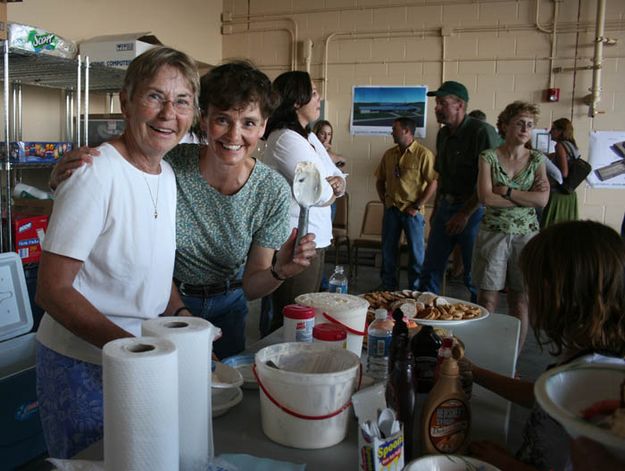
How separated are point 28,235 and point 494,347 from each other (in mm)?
2458

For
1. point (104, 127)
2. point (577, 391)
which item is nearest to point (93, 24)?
point (104, 127)

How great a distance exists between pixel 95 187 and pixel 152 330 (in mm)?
422

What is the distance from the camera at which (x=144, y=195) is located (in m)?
1.23

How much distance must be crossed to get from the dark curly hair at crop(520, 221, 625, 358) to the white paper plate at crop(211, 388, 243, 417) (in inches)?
24.7

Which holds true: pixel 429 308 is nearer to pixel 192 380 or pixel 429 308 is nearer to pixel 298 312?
pixel 298 312

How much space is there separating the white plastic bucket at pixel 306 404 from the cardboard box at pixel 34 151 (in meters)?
2.57

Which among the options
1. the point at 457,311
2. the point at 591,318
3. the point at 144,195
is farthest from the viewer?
the point at 457,311

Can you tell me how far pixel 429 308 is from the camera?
1.72 m

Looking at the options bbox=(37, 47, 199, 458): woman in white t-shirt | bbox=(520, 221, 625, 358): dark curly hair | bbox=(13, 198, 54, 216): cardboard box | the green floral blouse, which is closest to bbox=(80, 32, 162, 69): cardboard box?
bbox=(13, 198, 54, 216): cardboard box

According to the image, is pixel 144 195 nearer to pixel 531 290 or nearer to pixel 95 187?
pixel 95 187

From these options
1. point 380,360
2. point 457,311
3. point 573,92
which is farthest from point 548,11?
point 380,360

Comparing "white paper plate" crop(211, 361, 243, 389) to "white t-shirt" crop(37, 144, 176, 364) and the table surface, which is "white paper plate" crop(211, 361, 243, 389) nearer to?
the table surface

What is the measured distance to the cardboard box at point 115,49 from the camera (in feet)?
12.2

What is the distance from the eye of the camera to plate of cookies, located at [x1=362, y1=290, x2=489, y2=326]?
5.38ft
